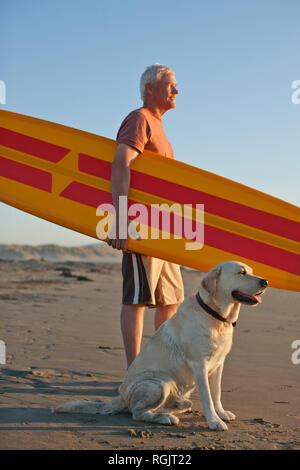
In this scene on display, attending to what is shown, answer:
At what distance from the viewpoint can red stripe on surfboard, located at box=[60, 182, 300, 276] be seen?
409cm

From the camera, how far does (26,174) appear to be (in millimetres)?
4480

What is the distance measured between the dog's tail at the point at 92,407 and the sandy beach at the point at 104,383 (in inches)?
1.7

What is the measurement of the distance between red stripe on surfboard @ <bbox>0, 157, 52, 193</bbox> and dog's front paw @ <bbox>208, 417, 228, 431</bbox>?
8.19ft

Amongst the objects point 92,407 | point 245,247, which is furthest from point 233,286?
point 245,247

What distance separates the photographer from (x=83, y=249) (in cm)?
3466

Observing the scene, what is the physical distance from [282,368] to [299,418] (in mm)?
1390

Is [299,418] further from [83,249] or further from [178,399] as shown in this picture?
[83,249]

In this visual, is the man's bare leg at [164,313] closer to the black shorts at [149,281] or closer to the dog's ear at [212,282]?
the black shorts at [149,281]

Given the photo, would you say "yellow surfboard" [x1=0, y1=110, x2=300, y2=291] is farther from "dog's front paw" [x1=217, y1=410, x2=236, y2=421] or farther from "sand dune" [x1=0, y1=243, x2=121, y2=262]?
"sand dune" [x1=0, y1=243, x2=121, y2=262]
